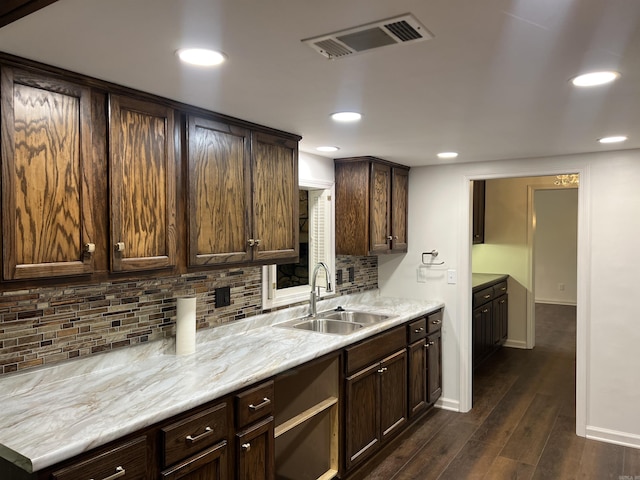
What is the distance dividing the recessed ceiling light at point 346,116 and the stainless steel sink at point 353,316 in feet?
5.26

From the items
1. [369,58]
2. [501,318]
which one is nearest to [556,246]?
[501,318]

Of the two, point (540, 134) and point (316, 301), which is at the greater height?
point (540, 134)

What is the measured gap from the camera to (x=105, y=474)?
1521 mm

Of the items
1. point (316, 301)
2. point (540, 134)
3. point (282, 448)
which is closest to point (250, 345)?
point (282, 448)

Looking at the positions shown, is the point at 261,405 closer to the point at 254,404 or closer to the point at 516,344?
the point at 254,404

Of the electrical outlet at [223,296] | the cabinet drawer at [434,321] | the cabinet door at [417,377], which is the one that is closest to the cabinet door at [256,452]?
the electrical outlet at [223,296]

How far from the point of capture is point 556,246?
9.09 metres

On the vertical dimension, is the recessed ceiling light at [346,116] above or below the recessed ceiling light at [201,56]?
below

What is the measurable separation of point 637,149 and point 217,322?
3.08 meters

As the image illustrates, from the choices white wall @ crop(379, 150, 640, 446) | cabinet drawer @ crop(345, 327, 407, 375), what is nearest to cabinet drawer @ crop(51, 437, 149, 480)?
cabinet drawer @ crop(345, 327, 407, 375)

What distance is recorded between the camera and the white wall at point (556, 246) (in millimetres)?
8953

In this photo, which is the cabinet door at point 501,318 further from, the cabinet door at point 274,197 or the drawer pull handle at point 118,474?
the drawer pull handle at point 118,474

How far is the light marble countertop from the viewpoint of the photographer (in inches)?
58.4

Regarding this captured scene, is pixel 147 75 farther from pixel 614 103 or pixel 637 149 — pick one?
pixel 637 149
